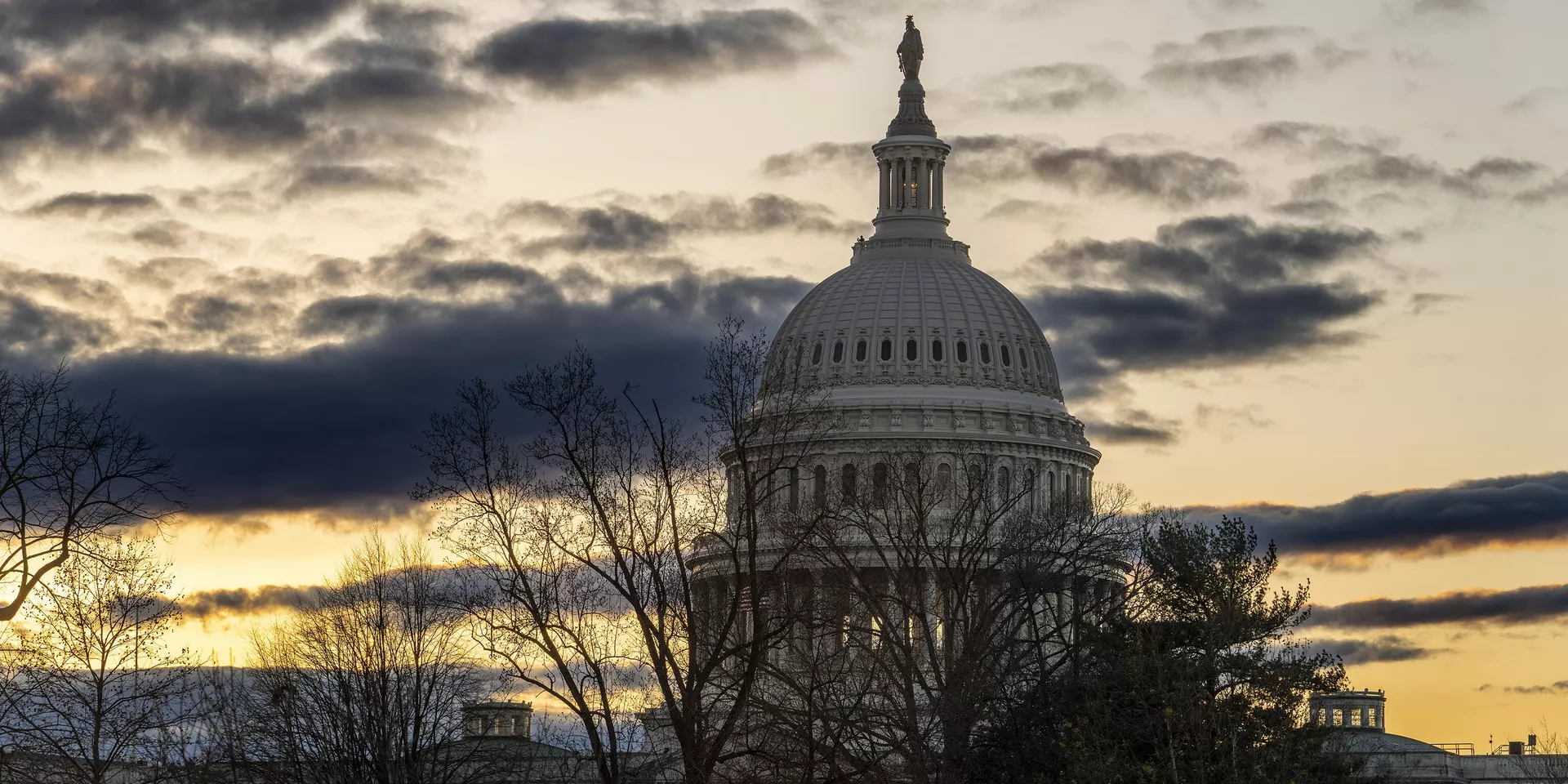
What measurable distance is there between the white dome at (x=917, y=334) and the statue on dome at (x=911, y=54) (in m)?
14.3

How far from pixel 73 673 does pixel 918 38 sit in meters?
107

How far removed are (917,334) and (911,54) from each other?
76.0 ft

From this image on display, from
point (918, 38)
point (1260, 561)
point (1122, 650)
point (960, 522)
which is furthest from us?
point (918, 38)

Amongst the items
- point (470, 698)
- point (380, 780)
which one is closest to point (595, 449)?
point (380, 780)

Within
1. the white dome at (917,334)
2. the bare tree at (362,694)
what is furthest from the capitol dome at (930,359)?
the bare tree at (362,694)

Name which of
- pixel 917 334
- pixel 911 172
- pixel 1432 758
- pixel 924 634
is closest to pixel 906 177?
pixel 911 172

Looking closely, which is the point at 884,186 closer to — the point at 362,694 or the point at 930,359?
the point at 930,359

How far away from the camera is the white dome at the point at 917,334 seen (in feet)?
446

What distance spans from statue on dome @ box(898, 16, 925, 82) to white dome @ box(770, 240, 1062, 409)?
14.3 m

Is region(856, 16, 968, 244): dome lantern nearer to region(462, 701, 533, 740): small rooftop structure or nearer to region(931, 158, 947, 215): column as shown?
region(931, 158, 947, 215): column

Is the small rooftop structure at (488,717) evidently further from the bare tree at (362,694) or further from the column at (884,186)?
the column at (884,186)

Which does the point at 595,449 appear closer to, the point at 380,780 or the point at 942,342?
the point at 380,780

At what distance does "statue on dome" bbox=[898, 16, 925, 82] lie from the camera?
152 meters

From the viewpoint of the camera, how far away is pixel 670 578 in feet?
180
